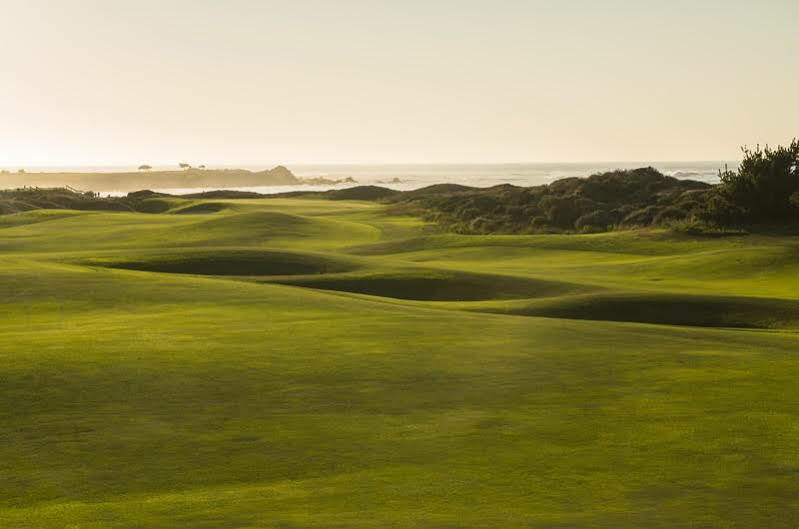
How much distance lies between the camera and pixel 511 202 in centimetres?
9444

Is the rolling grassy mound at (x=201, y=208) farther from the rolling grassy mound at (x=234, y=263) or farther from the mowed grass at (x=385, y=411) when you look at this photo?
the mowed grass at (x=385, y=411)

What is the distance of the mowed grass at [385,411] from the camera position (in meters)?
10.0

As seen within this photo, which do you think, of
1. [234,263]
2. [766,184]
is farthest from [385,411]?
[766,184]

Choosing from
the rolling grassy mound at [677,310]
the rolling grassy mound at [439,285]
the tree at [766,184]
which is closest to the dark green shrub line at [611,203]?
the tree at [766,184]

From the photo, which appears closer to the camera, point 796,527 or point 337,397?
point 796,527

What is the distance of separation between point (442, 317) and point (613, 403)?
33.1 feet

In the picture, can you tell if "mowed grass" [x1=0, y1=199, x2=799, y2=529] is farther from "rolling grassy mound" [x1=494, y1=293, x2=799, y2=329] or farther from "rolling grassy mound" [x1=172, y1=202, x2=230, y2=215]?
"rolling grassy mound" [x1=172, y1=202, x2=230, y2=215]

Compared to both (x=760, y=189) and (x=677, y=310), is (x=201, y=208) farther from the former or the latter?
(x=677, y=310)

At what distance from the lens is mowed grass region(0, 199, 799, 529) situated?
33.0 ft

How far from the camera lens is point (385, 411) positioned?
14.1 metres

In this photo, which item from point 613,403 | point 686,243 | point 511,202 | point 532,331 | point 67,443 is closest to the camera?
point 67,443

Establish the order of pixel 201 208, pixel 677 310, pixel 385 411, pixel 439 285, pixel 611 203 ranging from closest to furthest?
pixel 385 411
pixel 677 310
pixel 439 285
pixel 611 203
pixel 201 208

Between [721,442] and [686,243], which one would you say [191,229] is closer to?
[686,243]

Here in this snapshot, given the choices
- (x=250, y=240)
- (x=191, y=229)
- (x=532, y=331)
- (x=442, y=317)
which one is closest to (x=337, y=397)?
(x=532, y=331)
